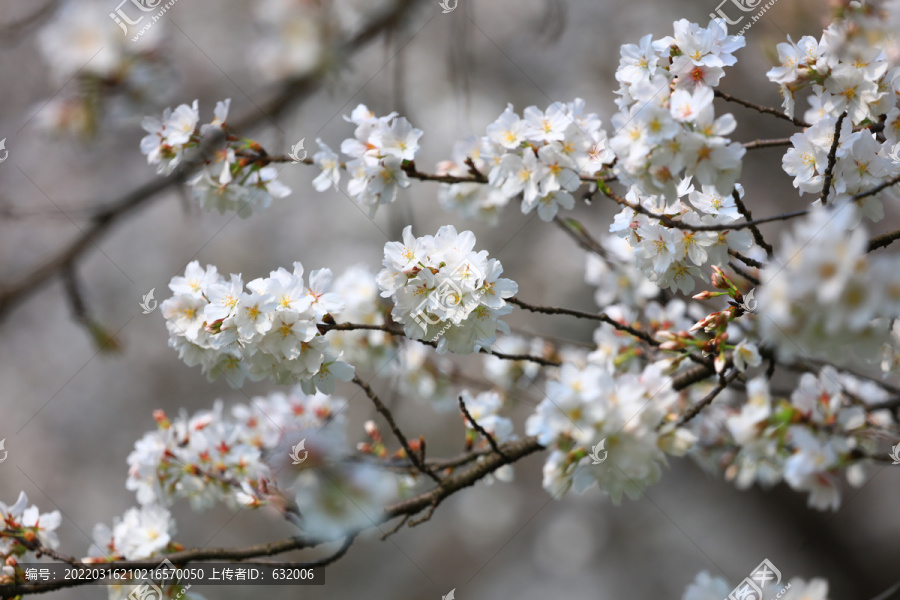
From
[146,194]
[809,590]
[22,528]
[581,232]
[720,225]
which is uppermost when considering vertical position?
[146,194]

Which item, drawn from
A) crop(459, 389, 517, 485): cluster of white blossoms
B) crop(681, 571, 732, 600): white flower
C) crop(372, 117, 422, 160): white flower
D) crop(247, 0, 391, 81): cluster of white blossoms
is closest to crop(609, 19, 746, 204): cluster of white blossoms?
crop(372, 117, 422, 160): white flower

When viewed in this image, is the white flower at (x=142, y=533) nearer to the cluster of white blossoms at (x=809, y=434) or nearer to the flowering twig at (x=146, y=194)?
the flowering twig at (x=146, y=194)

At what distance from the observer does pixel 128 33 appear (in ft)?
7.89

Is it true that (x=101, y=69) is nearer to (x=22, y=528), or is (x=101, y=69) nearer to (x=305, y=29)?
(x=305, y=29)

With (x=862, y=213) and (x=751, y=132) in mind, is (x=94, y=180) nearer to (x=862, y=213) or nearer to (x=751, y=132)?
(x=751, y=132)

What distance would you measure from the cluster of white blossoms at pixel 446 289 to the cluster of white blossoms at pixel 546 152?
26cm

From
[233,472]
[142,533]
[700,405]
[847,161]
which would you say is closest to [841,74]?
[847,161]

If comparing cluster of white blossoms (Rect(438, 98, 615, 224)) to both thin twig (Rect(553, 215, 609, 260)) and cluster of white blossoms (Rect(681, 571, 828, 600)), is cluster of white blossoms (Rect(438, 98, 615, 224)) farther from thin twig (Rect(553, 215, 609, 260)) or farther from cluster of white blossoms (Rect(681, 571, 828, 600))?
cluster of white blossoms (Rect(681, 571, 828, 600))

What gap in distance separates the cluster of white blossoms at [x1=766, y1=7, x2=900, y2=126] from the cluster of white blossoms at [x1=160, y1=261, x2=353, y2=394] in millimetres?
994

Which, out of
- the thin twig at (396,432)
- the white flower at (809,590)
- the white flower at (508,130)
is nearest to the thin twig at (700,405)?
the white flower at (809,590)

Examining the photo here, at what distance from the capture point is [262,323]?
118 centimetres

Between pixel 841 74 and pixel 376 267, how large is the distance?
3.60m

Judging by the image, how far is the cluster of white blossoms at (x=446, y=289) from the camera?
3.85 ft

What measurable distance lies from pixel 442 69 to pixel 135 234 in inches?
112
